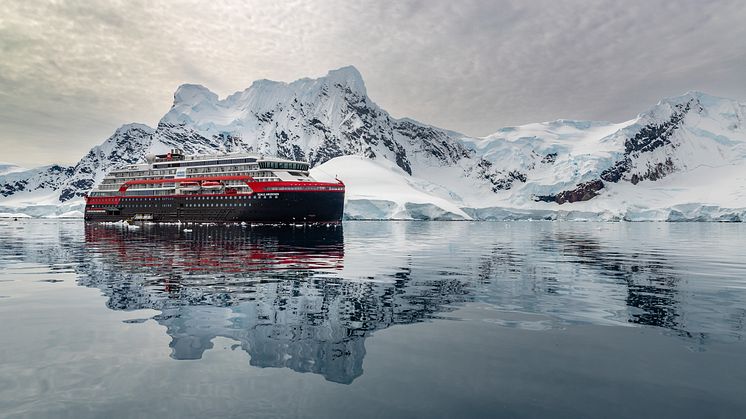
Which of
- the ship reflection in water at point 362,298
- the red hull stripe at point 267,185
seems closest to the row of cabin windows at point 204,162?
the red hull stripe at point 267,185

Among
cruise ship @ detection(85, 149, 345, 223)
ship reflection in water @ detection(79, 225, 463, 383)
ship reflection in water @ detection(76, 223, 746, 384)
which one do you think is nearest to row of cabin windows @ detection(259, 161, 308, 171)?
cruise ship @ detection(85, 149, 345, 223)

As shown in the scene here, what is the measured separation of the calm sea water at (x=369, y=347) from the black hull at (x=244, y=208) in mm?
70539

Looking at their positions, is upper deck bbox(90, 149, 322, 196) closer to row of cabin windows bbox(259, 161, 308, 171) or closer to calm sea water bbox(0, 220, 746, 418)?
row of cabin windows bbox(259, 161, 308, 171)

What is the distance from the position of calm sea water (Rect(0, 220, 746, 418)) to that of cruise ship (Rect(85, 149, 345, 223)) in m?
71.1

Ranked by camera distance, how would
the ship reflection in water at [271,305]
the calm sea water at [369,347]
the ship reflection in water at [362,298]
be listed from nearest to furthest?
the calm sea water at [369,347] → the ship reflection in water at [271,305] → the ship reflection in water at [362,298]

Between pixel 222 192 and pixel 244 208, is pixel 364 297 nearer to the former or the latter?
pixel 244 208

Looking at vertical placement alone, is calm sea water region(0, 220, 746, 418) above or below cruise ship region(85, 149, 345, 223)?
below

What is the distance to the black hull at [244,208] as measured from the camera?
91938mm

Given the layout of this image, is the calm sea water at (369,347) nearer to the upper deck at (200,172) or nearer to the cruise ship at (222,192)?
the cruise ship at (222,192)

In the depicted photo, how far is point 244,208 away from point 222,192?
25.2 ft

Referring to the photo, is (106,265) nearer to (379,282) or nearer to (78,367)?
(379,282)

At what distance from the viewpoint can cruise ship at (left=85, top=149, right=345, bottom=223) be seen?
303ft

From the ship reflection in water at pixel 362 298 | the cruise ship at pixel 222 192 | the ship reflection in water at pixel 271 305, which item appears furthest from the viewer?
the cruise ship at pixel 222 192

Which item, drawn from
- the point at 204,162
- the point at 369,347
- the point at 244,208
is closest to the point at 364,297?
the point at 369,347
